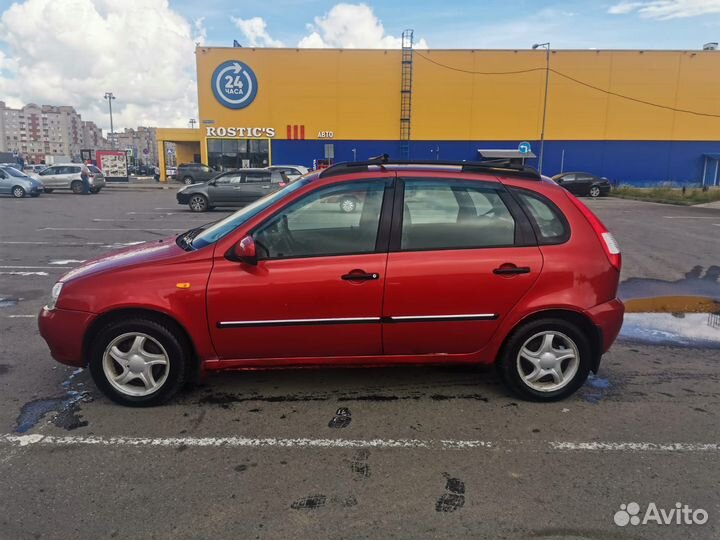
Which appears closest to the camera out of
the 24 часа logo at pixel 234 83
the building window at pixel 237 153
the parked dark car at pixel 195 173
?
the parked dark car at pixel 195 173

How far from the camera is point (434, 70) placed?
39594 mm

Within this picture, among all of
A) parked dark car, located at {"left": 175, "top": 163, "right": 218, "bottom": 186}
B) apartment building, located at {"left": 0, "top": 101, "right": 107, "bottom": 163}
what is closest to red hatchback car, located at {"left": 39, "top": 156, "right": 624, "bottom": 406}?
parked dark car, located at {"left": 175, "top": 163, "right": 218, "bottom": 186}

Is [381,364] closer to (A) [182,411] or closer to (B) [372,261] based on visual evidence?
(B) [372,261]

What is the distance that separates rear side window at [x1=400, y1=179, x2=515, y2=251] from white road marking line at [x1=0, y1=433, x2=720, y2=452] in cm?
134

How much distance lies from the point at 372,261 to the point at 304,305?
56cm

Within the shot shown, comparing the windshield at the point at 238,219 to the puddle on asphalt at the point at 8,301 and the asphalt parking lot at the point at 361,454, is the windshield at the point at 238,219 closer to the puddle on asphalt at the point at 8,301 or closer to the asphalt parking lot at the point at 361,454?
the asphalt parking lot at the point at 361,454

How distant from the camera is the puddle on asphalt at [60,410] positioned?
3.61 m

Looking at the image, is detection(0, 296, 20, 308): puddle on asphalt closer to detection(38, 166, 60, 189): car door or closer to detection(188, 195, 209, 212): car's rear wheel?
detection(188, 195, 209, 212): car's rear wheel

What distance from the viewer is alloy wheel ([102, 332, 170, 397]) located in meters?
3.74

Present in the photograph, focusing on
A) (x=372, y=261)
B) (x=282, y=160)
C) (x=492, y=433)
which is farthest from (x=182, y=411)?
(x=282, y=160)

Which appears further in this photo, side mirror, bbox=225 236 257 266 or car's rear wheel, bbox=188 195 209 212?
car's rear wheel, bbox=188 195 209 212

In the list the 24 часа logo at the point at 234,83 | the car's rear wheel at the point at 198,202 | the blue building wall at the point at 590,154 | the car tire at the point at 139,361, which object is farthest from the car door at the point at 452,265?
the 24 часа logo at the point at 234,83

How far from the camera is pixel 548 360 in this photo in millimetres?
3891

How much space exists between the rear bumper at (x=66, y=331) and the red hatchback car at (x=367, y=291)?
0.01 m
